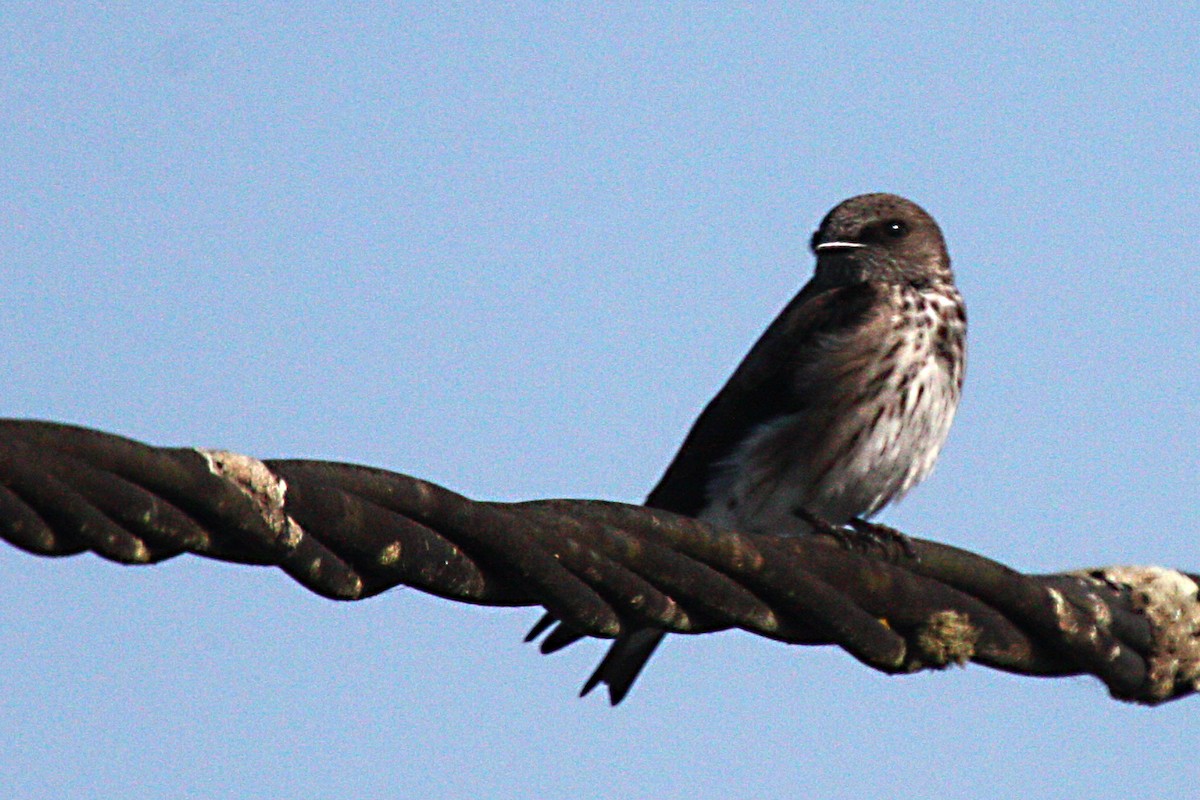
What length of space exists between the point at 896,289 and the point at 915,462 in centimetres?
78

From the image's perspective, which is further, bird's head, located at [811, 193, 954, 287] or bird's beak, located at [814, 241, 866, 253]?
bird's beak, located at [814, 241, 866, 253]

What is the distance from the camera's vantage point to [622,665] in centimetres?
657

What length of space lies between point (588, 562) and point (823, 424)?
3528mm

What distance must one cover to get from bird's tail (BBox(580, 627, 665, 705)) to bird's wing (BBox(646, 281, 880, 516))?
733mm

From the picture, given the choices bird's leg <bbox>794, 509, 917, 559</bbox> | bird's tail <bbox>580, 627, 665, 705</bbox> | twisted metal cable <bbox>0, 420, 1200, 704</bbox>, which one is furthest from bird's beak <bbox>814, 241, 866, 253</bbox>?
twisted metal cable <bbox>0, 420, 1200, 704</bbox>

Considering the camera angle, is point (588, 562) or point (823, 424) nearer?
point (588, 562)

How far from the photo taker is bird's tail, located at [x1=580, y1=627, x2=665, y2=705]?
6.53 meters

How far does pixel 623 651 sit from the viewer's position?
6.50 m

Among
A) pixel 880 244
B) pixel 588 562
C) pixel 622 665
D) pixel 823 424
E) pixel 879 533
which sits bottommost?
pixel 622 665

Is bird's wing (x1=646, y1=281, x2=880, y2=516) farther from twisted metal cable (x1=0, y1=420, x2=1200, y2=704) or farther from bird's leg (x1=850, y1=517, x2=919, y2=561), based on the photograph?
twisted metal cable (x1=0, y1=420, x2=1200, y2=704)

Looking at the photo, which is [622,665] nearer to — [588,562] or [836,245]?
[836,245]

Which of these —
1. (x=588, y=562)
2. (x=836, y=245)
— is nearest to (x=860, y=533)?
(x=836, y=245)

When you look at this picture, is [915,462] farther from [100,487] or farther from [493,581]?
[100,487]

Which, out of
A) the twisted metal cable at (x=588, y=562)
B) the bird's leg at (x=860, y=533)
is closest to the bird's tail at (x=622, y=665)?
the bird's leg at (x=860, y=533)
